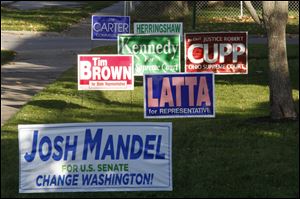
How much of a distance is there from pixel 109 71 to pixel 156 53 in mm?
1501

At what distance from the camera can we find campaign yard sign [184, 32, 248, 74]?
12625 millimetres

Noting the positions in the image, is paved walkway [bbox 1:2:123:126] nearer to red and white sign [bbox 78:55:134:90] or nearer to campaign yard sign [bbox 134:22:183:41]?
red and white sign [bbox 78:55:134:90]

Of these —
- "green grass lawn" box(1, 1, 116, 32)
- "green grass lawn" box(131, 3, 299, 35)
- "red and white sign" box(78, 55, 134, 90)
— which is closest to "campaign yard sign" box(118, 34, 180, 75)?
"red and white sign" box(78, 55, 134, 90)

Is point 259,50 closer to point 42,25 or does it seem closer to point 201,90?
point 42,25

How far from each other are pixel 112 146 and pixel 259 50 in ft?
46.2

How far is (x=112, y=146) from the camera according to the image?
6512 millimetres

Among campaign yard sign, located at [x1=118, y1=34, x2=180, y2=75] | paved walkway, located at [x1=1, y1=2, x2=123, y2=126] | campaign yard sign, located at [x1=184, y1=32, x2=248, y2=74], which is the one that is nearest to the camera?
campaign yard sign, located at [x1=184, y1=32, x2=248, y2=74]

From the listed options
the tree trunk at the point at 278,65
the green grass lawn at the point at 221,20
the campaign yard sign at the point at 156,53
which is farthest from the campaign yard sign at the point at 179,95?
the green grass lawn at the point at 221,20

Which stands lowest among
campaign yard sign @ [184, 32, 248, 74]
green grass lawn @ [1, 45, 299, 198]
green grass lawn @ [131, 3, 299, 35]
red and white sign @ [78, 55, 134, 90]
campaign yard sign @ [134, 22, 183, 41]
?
green grass lawn @ [1, 45, 299, 198]

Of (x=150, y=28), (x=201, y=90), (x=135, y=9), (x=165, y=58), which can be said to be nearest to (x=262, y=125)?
(x=201, y=90)

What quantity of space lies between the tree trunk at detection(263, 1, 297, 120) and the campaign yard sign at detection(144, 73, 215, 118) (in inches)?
55.9

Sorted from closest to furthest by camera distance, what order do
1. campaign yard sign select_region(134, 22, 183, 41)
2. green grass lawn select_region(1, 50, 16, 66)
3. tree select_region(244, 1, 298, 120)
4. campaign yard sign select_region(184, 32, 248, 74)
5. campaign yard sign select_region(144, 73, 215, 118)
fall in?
1. campaign yard sign select_region(144, 73, 215, 118)
2. tree select_region(244, 1, 298, 120)
3. campaign yard sign select_region(184, 32, 248, 74)
4. campaign yard sign select_region(134, 22, 183, 41)
5. green grass lawn select_region(1, 50, 16, 66)

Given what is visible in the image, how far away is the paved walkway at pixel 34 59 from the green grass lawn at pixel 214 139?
37cm

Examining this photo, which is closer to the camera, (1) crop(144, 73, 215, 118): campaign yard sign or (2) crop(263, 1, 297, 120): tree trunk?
(1) crop(144, 73, 215, 118): campaign yard sign
